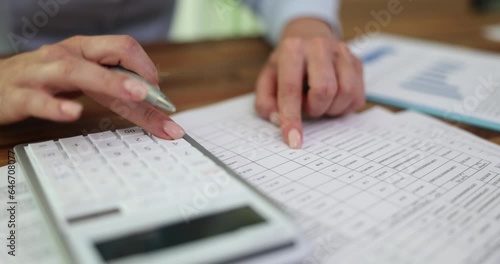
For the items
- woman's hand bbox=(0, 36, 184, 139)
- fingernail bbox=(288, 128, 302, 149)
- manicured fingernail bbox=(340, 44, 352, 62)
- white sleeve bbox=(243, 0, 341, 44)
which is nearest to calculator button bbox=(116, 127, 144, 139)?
woman's hand bbox=(0, 36, 184, 139)

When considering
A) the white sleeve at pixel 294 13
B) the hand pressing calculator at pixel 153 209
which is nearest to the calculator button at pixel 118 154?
the hand pressing calculator at pixel 153 209

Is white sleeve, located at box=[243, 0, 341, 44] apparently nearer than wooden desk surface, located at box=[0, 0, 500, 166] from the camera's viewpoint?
No

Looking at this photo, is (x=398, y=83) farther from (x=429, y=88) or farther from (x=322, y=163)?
(x=322, y=163)

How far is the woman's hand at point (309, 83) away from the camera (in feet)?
1.94

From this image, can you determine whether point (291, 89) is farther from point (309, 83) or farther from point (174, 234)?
point (174, 234)

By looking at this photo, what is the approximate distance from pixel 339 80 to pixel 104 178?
0.34m

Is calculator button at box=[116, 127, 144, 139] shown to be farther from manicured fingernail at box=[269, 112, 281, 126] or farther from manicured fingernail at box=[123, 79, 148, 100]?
manicured fingernail at box=[269, 112, 281, 126]

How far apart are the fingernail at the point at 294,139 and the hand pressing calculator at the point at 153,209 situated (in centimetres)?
12

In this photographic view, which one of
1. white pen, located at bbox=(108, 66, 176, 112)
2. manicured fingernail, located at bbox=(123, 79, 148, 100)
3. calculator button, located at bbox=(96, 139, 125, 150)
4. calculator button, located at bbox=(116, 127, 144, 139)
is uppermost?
manicured fingernail, located at bbox=(123, 79, 148, 100)

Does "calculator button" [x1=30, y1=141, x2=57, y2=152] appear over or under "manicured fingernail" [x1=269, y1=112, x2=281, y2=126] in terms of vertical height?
over

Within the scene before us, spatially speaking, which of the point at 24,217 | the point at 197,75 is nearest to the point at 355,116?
the point at 197,75

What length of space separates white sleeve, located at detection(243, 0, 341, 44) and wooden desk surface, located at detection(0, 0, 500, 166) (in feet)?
0.14

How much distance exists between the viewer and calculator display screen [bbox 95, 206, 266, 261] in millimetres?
306

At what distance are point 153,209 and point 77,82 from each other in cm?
18
